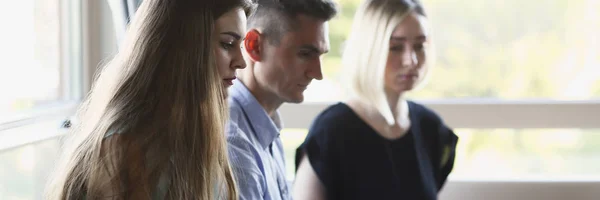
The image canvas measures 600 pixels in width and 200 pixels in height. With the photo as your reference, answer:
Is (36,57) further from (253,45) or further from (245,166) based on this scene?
(245,166)

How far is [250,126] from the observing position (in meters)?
1.78

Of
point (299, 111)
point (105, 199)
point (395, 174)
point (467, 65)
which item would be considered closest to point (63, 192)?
point (105, 199)

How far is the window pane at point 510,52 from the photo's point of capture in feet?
10.0

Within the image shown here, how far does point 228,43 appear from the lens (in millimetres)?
1328

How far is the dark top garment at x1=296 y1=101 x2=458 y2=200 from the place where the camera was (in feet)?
7.81

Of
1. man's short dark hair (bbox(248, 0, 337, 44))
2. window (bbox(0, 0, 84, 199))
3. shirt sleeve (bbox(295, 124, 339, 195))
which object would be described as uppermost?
man's short dark hair (bbox(248, 0, 337, 44))

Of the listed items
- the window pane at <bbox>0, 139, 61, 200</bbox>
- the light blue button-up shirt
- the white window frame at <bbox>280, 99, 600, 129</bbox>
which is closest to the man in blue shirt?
the light blue button-up shirt

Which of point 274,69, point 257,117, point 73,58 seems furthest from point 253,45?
point 73,58

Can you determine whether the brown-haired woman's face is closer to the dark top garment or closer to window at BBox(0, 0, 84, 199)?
window at BBox(0, 0, 84, 199)

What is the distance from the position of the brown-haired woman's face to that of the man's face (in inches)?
21.8

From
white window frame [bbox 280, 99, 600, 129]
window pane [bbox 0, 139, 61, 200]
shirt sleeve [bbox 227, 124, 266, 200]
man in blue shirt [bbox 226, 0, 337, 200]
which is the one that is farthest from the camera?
white window frame [bbox 280, 99, 600, 129]

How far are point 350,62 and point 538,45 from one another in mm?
976

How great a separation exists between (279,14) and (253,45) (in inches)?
4.3

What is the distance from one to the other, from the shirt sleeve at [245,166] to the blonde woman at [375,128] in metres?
0.74
